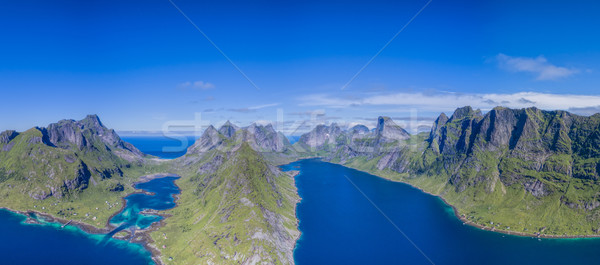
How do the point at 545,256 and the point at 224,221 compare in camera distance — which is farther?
the point at 224,221

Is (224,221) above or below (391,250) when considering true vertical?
above

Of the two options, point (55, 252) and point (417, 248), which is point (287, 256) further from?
point (55, 252)

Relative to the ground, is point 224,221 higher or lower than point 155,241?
higher

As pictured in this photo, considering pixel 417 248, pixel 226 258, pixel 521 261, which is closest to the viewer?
pixel 226 258

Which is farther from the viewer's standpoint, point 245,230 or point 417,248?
point 417,248

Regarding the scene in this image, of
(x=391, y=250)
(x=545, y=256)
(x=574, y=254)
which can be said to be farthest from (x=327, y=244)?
(x=574, y=254)

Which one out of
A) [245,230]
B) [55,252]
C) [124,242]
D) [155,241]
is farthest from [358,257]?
[55,252]

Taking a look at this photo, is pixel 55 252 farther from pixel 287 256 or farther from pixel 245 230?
pixel 287 256

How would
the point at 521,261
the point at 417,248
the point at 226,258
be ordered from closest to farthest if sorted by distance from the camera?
1. the point at 226,258
2. the point at 521,261
3. the point at 417,248

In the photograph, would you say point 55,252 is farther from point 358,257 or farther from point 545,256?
point 545,256
